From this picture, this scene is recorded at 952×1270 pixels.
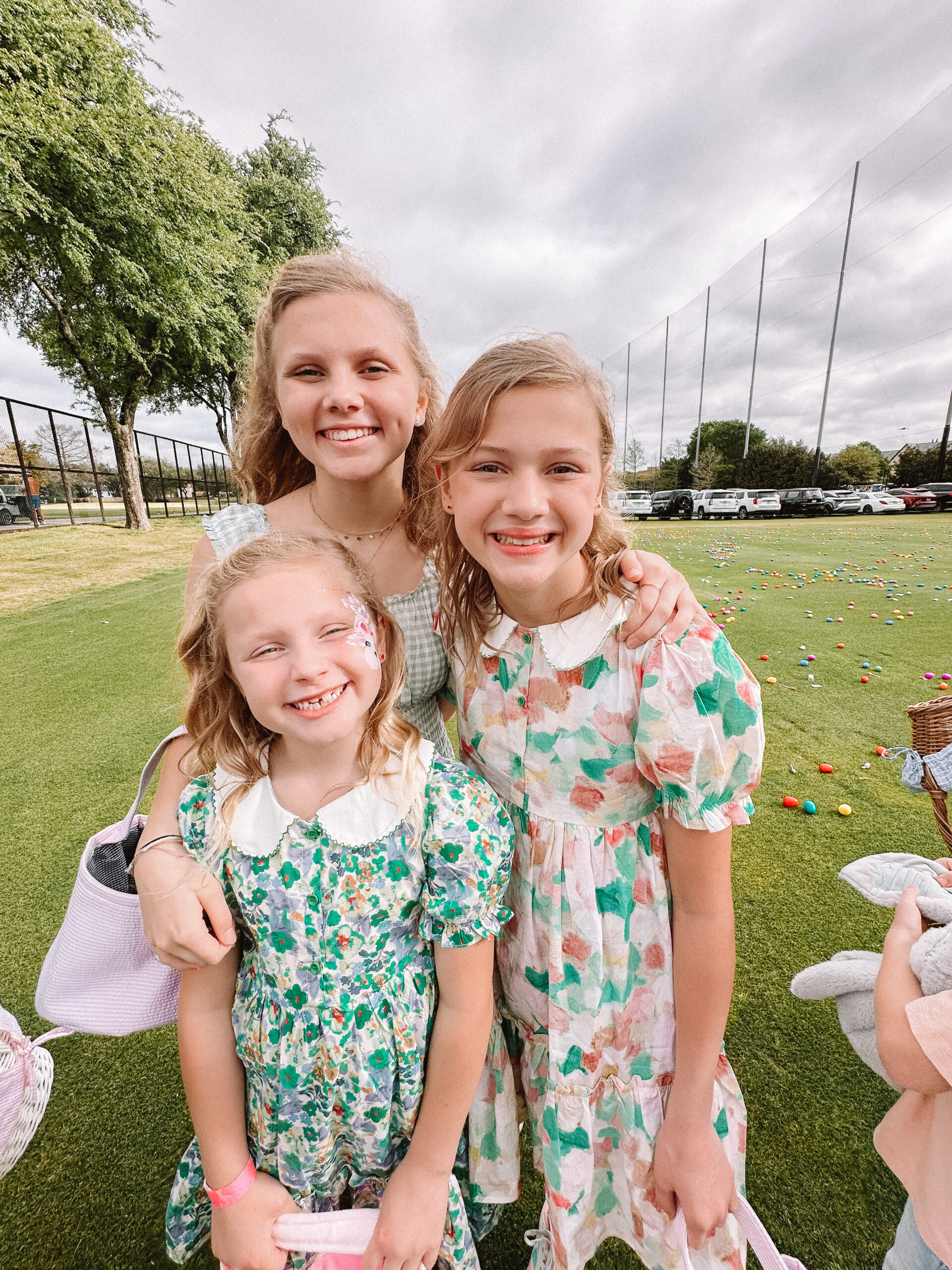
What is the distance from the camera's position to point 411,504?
6.14 ft

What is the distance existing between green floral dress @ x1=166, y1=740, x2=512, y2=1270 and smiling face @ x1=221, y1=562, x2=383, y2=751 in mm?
177

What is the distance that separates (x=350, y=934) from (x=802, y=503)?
3433 centimetres

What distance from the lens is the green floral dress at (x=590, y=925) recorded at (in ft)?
4.23

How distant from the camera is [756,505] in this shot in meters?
30.2

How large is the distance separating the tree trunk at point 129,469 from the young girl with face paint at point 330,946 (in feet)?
58.0

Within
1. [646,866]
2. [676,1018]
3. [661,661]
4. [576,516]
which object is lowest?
[676,1018]

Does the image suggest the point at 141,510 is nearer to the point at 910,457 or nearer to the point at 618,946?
the point at 618,946

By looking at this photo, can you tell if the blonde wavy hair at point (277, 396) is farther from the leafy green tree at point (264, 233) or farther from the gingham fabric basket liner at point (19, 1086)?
the leafy green tree at point (264, 233)

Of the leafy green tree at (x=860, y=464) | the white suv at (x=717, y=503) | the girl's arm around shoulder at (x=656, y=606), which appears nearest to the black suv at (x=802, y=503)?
the white suv at (x=717, y=503)

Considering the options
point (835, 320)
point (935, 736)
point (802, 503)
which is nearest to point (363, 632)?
point (935, 736)

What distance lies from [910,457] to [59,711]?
4667 centimetres

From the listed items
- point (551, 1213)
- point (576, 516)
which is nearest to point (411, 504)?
point (576, 516)

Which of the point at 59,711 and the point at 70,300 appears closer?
the point at 59,711

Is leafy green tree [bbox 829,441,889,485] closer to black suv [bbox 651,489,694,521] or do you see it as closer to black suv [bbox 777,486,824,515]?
black suv [bbox 777,486,824,515]
